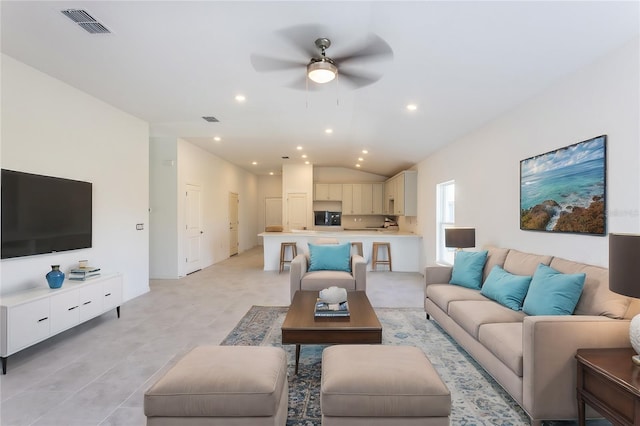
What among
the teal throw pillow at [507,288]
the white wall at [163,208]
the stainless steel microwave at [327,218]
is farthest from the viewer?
the stainless steel microwave at [327,218]

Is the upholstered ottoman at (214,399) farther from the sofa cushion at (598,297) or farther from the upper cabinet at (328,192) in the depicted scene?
the upper cabinet at (328,192)

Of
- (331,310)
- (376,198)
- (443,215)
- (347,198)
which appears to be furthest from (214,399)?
(376,198)

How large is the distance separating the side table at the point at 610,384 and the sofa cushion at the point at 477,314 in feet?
2.29

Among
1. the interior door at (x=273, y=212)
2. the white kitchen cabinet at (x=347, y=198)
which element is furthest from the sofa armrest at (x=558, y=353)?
the interior door at (x=273, y=212)

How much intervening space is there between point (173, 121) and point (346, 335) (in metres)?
4.34

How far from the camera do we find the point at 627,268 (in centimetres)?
160

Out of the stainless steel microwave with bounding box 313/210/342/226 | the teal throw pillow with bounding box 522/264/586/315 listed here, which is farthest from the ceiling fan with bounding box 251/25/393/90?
the stainless steel microwave with bounding box 313/210/342/226

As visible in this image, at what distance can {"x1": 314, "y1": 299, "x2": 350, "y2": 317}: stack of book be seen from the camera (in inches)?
107

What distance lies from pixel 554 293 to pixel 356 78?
2397mm

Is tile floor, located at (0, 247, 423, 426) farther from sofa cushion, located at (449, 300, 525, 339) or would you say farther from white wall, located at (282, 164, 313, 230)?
white wall, located at (282, 164, 313, 230)

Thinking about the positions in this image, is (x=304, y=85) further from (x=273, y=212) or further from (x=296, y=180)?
(x=273, y=212)

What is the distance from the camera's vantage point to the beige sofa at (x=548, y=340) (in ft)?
5.98

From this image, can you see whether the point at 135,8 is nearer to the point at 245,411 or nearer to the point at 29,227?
the point at 29,227

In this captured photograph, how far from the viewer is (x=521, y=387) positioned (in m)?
1.94
